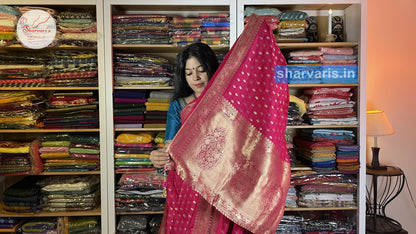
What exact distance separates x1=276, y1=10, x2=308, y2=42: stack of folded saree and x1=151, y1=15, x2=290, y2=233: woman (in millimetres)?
1288

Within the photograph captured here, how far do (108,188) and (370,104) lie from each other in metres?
2.06

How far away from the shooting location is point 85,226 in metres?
2.49

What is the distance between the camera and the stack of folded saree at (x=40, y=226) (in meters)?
2.45

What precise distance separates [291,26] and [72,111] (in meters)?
1.54

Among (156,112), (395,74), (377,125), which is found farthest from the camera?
(395,74)

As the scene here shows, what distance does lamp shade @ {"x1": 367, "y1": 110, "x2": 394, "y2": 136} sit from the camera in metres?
2.61

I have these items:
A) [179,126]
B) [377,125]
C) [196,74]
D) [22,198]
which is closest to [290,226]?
[377,125]

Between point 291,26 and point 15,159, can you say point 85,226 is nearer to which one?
point 15,159

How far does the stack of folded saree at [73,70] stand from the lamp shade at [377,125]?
6.19 feet

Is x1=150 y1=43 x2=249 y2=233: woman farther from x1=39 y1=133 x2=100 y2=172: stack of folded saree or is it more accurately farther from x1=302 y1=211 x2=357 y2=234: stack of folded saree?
x1=302 y1=211 x2=357 y2=234: stack of folded saree

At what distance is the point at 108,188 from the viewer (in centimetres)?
245

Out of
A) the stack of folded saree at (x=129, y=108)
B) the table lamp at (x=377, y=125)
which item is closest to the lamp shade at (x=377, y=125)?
the table lamp at (x=377, y=125)

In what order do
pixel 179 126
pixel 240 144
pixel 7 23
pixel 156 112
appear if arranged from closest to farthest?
pixel 240 144 → pixel 179 126 → pixel 7 23 → pixel 156 112

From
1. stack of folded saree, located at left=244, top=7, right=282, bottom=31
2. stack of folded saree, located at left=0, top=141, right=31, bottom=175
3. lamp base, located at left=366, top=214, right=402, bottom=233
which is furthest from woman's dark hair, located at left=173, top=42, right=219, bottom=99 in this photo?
lamp base, located at left=366, top=214, right=402, bottom=233
